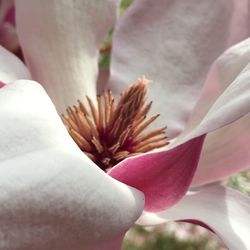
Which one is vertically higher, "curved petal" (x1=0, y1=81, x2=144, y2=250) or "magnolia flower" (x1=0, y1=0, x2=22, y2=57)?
"curved petal" (x1=0, y1=81, x2=144, y2=250)

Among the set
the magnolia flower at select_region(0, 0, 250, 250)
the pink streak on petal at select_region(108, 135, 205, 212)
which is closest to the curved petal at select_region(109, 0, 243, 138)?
the magnolia flower at select_region(0, 0, 250, 250)

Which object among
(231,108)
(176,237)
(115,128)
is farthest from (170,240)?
(231,108)

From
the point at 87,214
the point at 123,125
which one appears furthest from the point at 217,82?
the point at 87,214

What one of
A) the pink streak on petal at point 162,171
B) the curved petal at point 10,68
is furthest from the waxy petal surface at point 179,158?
the curved petal at point 10,68

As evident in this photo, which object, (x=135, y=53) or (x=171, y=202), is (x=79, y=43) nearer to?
(x=135, y=53)

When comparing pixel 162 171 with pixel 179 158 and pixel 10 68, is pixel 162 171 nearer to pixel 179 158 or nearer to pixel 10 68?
pixel 179 158

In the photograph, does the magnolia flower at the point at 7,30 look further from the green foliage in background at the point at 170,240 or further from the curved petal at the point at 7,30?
the green foliage in background at the point at 170,240

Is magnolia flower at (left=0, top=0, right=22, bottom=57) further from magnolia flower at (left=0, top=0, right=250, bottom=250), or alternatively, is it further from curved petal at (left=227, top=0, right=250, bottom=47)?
curved petal at (left=227, top=0, right=250, bottom=47)
